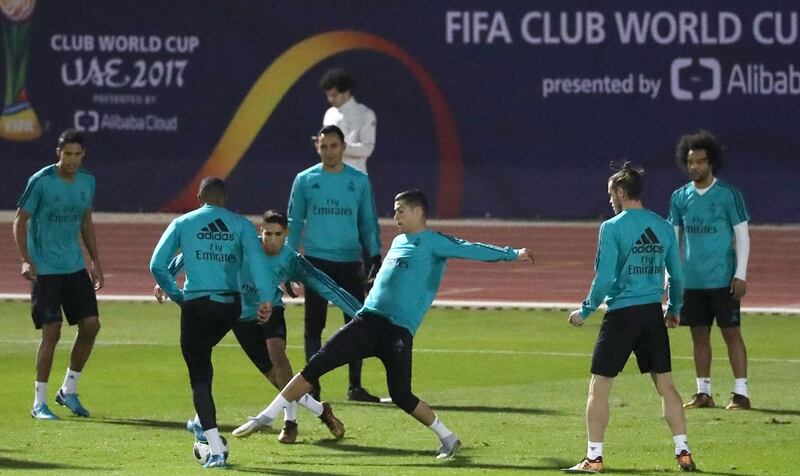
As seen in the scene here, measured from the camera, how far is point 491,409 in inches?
585

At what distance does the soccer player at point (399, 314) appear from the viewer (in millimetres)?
12320

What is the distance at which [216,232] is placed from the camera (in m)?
12.0

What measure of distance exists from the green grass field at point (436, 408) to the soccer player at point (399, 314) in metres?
0.48

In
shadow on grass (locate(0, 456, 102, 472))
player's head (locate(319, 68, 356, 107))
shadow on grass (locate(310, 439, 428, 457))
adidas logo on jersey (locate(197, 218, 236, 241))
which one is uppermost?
player's head (locate(319, 68, 356, 107))

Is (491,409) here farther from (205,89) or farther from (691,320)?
(205,89)

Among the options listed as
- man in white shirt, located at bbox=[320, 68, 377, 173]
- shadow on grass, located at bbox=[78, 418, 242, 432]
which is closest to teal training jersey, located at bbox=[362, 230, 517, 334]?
shadow on grass, located at bbox=[78, 418, 242, 432]

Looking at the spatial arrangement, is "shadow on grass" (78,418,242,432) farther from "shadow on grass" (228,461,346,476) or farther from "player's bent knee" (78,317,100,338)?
"shadow on grass" (228,461,346,476)

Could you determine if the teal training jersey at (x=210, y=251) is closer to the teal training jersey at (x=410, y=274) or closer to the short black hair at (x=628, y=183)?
the teal training jersey at (x=410, y=274)

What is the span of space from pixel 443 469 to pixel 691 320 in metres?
4.22

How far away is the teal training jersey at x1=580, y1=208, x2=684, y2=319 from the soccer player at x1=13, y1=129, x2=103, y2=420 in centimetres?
489

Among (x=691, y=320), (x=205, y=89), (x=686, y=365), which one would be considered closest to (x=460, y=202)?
(x=205, y=89)

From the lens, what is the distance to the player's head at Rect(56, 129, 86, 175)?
47.9 ft

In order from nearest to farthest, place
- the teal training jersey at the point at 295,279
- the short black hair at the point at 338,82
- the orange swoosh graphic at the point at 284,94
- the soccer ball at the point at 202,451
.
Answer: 1. the soccer ball at the point at 202,451
2. the teal training jersey at the point at 295,279
3. the short black hair at the point at 338,82
4. the orange swoosh graphic at the point at 284,94

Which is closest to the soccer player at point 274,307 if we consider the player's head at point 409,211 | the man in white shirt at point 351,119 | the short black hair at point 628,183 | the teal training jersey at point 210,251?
the player's head at point 409,211
